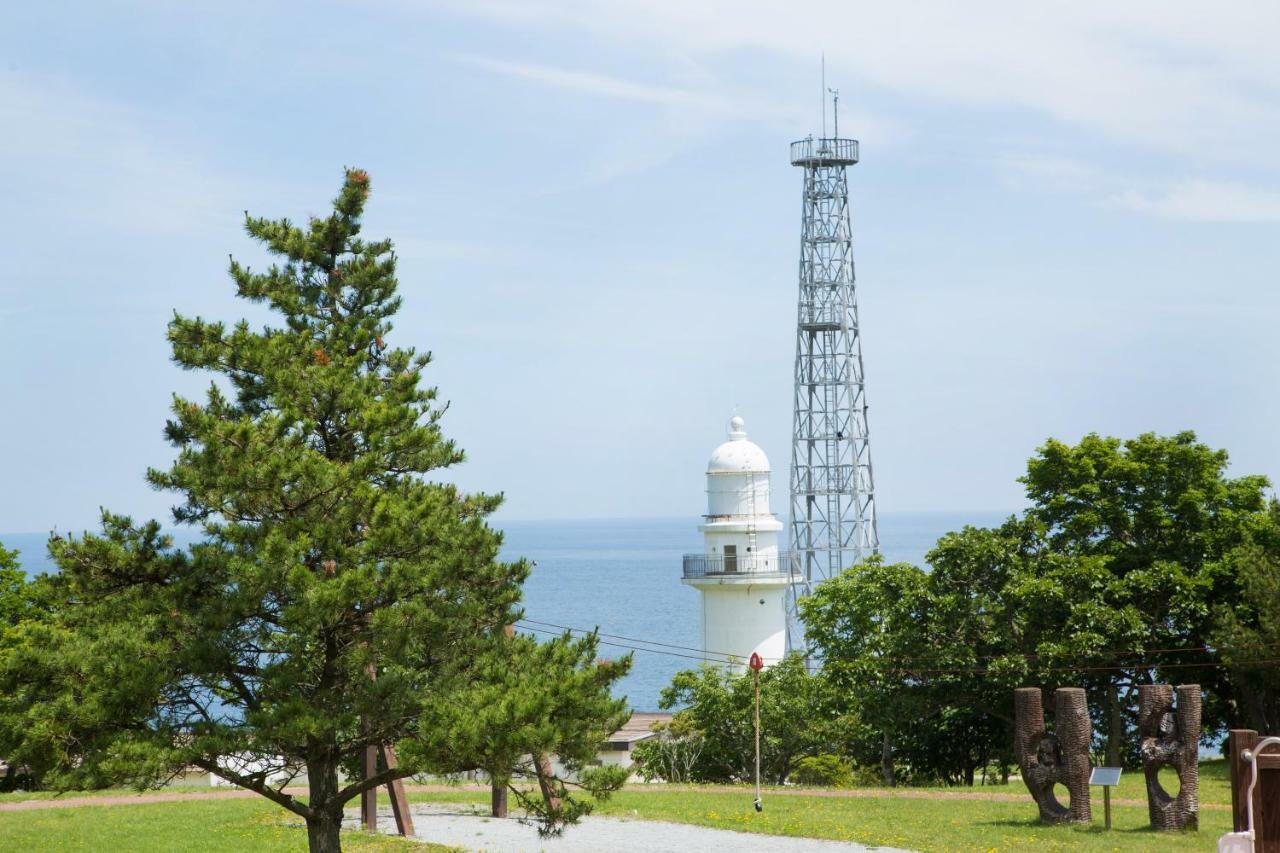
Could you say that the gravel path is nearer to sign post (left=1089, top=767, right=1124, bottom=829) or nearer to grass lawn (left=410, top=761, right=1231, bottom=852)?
grass lawn (left=410, top=761, right=1231, bottom=852)

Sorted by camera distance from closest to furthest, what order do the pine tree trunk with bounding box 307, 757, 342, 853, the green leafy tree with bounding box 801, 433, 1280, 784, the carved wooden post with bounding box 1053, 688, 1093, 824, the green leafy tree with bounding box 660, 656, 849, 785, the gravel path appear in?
the pine tree trunk with bounding box 307, 757, 342, 853 < the gravel path < the carved wooden post with bounding box 1053, 688, 1093, 824 < the green leafy tree with bounding box 801, 433, 1280, 784 < the green leafy tree with bounding box 660, 656, 849, 785

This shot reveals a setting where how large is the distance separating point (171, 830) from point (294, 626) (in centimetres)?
984

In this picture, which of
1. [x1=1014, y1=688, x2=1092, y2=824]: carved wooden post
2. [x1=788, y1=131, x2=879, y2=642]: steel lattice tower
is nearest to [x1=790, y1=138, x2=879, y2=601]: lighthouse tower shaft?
[x1=788, y1=131, x2=879, y2=642]: steel lattice tower

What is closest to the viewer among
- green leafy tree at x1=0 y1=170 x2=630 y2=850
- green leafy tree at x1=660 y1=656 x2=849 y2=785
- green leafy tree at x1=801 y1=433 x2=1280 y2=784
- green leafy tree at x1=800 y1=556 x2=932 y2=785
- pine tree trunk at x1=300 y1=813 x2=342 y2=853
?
green leafy tree at x1=0 y1=170 x2=630 y2=850

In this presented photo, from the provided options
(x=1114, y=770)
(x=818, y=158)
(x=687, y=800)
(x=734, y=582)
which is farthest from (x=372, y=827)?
(x=818, y=158)

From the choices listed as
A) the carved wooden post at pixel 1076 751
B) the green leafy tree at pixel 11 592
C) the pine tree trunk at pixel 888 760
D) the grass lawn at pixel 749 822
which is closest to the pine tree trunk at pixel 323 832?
the grass lawn at pixel 749 822

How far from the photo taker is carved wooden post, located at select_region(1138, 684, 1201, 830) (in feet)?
67.4

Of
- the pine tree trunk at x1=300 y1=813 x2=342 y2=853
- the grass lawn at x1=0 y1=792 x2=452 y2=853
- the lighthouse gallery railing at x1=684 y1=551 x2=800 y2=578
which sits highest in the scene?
the lighthouse gallery railing at x1=684 y1=551 x2=800 y2=578

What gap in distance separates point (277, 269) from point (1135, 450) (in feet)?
72.0

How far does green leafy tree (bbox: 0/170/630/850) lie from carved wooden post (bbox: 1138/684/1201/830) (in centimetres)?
1022

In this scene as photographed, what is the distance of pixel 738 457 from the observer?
4800 cm

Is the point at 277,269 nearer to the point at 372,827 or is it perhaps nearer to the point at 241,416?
the point at 241,416

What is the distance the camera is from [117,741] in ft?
42.8

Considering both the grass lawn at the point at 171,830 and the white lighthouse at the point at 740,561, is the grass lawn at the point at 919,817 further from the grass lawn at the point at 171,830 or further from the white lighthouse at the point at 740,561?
the white lighthouse at the point at 740,561
